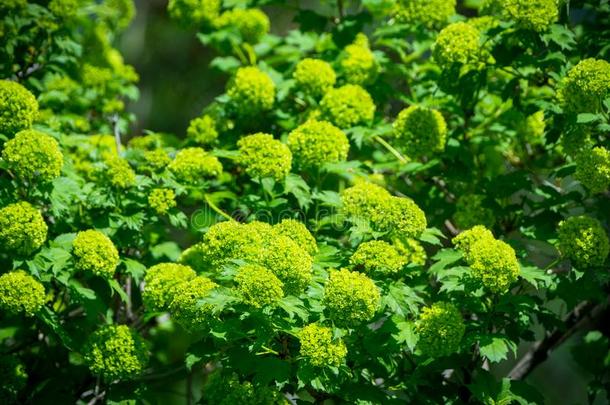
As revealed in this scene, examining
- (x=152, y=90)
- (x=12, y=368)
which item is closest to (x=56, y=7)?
(x=12, y=368)

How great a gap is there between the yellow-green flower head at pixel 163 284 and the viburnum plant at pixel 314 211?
18 millimetres

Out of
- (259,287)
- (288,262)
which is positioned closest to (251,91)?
(288,262)

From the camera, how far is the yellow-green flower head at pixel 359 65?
4805mm

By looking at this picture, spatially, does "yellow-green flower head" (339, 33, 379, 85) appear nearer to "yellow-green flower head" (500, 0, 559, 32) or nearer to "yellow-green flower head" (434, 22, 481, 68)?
"yellow-green flower head" (434, 22, 481, 68)

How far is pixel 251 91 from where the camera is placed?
15.3 feet

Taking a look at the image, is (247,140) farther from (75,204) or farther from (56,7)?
(56,7)

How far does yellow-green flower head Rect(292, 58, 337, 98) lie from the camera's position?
465 cm

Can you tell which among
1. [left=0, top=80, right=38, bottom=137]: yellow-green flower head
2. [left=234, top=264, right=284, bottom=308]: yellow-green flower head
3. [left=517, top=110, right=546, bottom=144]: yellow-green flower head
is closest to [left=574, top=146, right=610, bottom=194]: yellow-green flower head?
[left=517, top=110, right=546, bottom=144]: yellow-green flower head

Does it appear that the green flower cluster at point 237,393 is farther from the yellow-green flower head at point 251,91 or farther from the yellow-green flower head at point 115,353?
the yellow-green flower head at point 251,91

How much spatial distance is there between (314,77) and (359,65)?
12.1 inches

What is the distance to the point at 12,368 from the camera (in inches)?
170

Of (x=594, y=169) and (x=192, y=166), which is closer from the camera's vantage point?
(x=594, y=169)

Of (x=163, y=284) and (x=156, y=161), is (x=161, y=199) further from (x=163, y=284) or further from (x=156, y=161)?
(x=163, y=284)

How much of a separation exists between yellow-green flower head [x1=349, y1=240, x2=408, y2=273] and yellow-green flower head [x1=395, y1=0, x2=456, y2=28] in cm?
158
